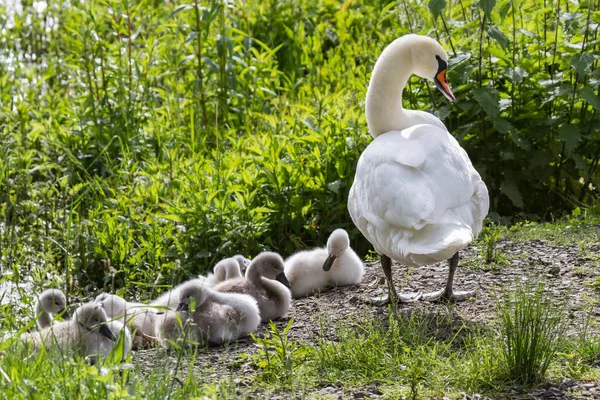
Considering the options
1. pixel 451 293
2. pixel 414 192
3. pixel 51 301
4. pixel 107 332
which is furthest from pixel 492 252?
pixel 51 301

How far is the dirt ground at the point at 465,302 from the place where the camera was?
449cm

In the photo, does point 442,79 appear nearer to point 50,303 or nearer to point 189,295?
point 189,295

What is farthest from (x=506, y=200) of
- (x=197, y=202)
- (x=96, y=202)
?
(x=96, y=202)

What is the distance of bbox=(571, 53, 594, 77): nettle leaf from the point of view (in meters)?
7.09

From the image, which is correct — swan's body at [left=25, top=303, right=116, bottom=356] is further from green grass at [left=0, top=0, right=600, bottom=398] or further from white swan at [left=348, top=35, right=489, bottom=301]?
white swan at [left=348, top=35, right=489, bottom=301]

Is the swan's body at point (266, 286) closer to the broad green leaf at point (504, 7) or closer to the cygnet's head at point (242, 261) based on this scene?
the cygnet's head at point (242, 261)

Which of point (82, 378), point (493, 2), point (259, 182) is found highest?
point (493, 2)

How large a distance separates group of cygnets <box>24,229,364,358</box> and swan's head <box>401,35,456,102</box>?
122cm

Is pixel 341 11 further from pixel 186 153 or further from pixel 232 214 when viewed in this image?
pixel 232 214

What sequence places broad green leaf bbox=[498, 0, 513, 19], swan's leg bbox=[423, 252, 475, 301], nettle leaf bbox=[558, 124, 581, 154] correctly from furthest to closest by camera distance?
nettle leaf bbox=[558, 124, 581, 154]
broad green leaf bbox=[498, 0, 513, 19]
swan's leg bbox=[423, 252, 475, 301]

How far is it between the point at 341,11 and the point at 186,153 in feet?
10.8

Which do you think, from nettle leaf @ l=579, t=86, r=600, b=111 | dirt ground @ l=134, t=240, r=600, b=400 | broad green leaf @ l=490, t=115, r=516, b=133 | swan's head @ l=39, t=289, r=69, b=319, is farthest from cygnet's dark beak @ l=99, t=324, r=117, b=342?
nettle leaf @ l=579, t=86, r=600, b=111

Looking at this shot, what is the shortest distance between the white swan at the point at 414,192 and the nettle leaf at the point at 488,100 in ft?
3.67

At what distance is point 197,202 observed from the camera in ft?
24.0
